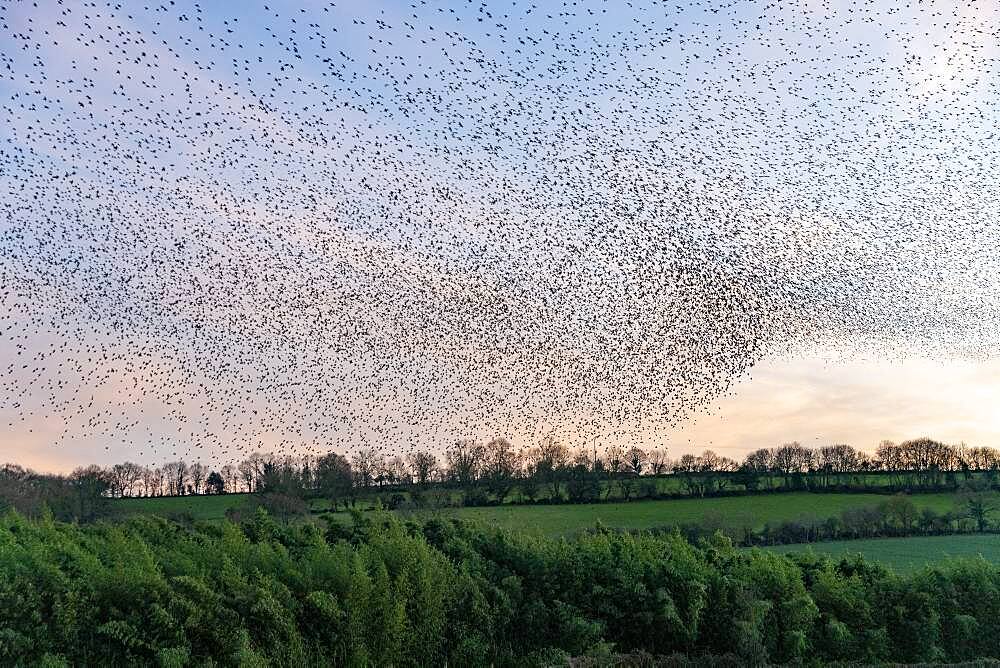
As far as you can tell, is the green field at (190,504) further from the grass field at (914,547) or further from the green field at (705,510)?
the grass field at (914,547)

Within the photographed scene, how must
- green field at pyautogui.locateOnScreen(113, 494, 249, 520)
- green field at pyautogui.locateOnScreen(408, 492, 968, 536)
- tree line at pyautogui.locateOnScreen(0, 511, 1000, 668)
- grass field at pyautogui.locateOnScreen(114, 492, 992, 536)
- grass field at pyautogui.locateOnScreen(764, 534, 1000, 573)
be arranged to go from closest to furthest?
tree line at pyautogui.locateOnScreen(0, 511, 1000, 668) → grass field at pyautogui.locateOnScreen(764, 534, 1000, 573) → green field at pyautogui.locateOnScreen(408, 492, 968, 536) → grass field at pyautogui.locateOnScreen(114, 492, 992, 536) → green field at pyautogui.locateOnScreen(113, 494, 249, 520)

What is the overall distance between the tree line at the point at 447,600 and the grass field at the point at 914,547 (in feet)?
126

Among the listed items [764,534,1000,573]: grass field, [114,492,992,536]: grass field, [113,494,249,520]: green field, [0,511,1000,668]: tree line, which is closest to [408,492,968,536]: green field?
[114,492,992,536]: grass field

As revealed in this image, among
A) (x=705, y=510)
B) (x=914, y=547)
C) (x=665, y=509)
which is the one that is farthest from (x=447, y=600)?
(x=705, y=510)

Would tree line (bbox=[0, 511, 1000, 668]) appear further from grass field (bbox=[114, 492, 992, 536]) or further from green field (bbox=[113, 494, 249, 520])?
green field (bbox=[113, 494, 249, 520])

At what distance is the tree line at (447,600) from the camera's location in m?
14.9

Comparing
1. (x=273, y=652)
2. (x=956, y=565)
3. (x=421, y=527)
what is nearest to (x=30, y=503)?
(x=421, y=527)

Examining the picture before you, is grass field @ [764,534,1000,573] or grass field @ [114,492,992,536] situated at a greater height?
grass field @ [114,492,992,536]

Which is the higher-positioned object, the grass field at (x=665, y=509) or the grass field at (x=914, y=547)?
the grass field at (x=665, y=509)

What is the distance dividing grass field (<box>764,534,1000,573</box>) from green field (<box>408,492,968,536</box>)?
20.5 feet

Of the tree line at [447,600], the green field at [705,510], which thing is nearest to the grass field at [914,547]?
the green field at [705,510]

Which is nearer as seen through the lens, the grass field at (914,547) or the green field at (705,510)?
the grass field at (914,547)

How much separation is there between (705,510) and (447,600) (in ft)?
203

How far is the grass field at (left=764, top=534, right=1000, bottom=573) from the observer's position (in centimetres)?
5994
